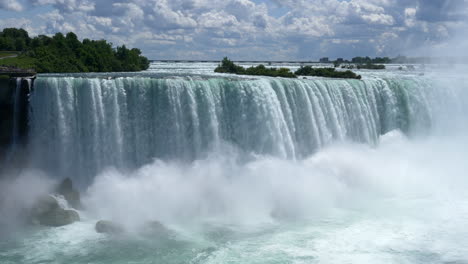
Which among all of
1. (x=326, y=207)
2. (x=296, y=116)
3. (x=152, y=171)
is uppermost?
(x=296, y=116)

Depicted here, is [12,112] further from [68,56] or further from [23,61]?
[68,56]

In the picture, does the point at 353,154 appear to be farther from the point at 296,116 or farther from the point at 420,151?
the point at 420,151

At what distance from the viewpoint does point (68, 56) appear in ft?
120

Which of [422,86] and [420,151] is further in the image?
[422,86]

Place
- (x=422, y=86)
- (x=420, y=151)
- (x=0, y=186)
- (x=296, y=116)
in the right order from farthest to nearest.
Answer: (x=422, y=86) < (x=420, y=151) < (x=296, y=116) < (x=0, y=186)

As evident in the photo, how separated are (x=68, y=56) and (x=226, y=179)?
925 inches

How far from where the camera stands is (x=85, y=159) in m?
17.0

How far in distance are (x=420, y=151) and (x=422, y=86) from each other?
14.5 ft

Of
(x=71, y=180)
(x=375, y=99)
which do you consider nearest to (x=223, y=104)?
(x=71, y=180)

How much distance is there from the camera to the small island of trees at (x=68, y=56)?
33.2m

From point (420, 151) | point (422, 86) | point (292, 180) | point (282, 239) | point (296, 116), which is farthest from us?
point (422, 86)

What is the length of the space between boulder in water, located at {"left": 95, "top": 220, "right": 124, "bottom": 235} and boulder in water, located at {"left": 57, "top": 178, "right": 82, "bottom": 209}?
2.11 m

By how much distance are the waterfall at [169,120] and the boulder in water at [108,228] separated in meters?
3.17

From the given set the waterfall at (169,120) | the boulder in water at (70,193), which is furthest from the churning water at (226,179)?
the boulder in water at (70,193)
